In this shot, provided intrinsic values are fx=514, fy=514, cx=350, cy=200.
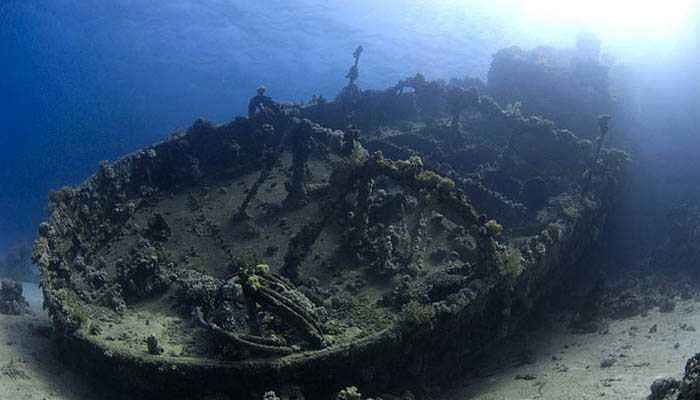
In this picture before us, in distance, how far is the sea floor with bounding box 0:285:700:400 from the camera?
1097 cm

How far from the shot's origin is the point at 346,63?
4865 inches

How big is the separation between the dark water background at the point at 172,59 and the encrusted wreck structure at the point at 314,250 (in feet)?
158

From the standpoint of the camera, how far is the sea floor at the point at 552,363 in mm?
10969

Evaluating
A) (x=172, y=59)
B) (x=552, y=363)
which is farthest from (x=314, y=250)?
(x=172, y=59)

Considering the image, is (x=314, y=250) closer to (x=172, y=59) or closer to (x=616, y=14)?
(x=616, y=14)

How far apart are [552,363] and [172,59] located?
13471 centimetres

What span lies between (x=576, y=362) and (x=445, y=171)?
34.6 ft

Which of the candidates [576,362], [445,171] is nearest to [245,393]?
[576,362]

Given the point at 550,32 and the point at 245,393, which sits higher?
the point at 550,32

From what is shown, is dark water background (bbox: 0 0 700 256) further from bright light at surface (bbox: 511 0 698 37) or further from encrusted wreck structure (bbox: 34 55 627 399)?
encrusted wreck structure (bbox: 34 55 627 399)

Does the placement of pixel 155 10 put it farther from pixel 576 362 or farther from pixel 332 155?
pixel 576 362

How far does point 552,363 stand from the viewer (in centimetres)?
1334

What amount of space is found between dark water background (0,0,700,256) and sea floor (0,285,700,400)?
2082 inches

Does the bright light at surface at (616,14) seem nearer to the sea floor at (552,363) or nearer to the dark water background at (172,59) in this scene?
the dark water background at (172,59)
